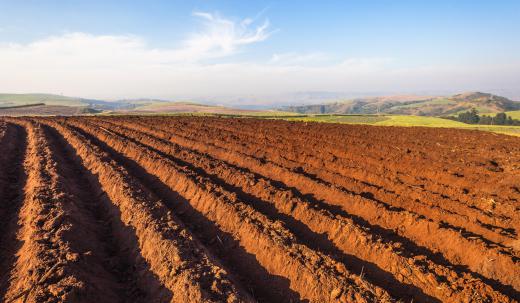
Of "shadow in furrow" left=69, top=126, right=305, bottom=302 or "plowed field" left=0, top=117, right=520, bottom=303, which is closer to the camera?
"plowed field" left=0, top=117, right=520, bottom=303

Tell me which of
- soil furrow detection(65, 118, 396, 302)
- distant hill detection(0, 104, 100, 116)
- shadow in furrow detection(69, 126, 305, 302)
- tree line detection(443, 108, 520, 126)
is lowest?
tree line detection(443, 108, 520, 126)

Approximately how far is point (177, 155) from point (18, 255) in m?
9.15

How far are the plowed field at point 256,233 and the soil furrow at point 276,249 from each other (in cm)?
2

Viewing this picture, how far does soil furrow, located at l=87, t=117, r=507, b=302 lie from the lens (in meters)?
5.38

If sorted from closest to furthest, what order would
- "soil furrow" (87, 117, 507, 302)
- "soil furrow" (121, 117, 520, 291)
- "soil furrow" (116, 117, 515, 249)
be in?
"soil furrow" (87, 117, 507, 302)
"soil furrow" (121, 117, 520, 291)
"soil furrow" (116, 117, 515, 249)

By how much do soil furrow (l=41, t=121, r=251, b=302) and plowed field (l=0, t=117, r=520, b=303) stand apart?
3 centimetres

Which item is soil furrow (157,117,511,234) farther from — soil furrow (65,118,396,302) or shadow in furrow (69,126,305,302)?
→ shadow in furrow (69,126,305,302)

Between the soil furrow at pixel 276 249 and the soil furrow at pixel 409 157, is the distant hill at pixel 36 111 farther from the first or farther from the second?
the soil furrow at pixel 276 249

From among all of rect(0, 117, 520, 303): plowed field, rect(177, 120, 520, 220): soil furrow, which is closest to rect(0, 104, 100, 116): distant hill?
rect(0, 117, 520, 303): plowed field

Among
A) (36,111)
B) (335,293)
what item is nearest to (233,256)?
(335,293)

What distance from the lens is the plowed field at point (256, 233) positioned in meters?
5.36

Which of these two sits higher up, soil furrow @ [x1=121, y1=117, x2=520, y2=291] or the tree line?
soil furrow @ [x1=121, y1=117, x2=520, y2=291]

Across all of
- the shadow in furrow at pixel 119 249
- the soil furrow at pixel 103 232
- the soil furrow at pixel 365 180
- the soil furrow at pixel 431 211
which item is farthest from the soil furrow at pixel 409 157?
the soil furrow at pixel 103 232

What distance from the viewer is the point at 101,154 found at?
14.3m
